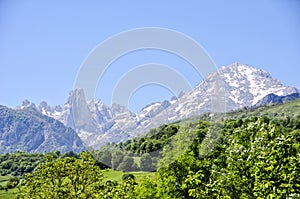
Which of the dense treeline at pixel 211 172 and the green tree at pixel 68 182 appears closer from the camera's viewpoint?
the dense treeline at pixel 211 172

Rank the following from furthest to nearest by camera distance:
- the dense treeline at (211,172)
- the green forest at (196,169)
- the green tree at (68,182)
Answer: the green tree at (68,182) → the green forest at (196,169) → the dense treeline at (211,172)

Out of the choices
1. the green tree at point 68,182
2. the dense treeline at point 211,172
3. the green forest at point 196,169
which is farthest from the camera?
the green tree at point 68,182

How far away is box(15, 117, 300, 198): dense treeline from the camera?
16484mm

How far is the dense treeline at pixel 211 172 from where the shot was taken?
1648 centimetres

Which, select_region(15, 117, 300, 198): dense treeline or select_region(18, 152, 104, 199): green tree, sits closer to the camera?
select_region(15, 117, 300, 198): dense treeline

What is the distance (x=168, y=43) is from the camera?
20.6 m

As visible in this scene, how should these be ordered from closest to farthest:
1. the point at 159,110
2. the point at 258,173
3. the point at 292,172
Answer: the point at 292,172
the point at 258,173
the point at 159,110

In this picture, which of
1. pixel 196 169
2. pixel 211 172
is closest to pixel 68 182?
pixel 196 169

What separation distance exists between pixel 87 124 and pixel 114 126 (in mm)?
1987

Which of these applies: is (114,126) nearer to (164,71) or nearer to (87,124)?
(87,124)

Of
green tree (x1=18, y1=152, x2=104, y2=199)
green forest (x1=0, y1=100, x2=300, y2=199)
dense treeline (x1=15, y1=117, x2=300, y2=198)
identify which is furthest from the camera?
green tree (x1=18, y1=152, x2=104, y2=199)

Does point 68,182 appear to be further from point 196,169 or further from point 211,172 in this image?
point 211,172

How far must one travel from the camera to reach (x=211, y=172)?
74.2ft

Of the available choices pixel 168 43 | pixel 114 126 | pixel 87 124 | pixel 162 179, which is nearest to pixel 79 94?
pixel 87 124
